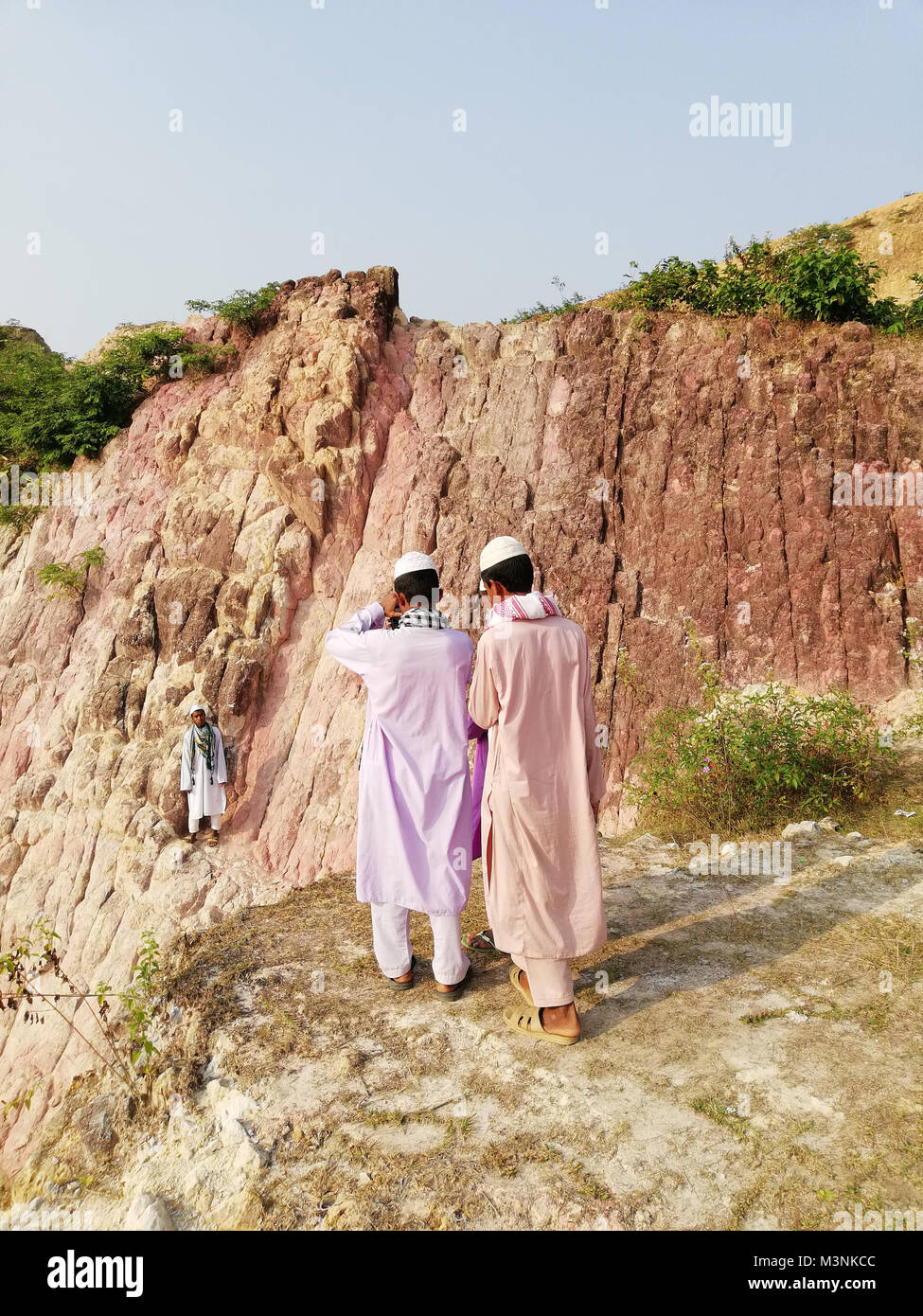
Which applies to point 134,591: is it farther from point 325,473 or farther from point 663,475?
point 663,475

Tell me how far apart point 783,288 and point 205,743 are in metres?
8.82

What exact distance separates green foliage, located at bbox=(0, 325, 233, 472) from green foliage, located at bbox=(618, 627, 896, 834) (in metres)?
10.0

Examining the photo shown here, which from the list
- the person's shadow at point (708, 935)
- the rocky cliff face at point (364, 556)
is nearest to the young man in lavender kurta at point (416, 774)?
the person's shadow at point (708, 935)

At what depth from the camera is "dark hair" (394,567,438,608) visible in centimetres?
370

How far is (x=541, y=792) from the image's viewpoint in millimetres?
3389

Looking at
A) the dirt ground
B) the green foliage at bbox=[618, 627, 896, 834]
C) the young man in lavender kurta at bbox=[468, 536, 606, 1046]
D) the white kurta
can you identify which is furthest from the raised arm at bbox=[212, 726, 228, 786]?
the young man in lavender kurta at bbox=[468, 536, 606, 1046]

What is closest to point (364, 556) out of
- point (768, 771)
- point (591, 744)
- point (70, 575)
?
point (70, 575)

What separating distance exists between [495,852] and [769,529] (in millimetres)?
6651

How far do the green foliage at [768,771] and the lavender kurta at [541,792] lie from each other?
2934 millimetres

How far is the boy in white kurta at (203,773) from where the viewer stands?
8.92 m

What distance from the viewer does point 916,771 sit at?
249 inches

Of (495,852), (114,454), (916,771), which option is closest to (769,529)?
(916,771)

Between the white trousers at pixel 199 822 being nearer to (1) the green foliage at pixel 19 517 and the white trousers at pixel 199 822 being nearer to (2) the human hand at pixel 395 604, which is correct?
(2) the human hand at pixel 395 604

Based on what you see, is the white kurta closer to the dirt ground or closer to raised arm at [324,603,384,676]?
the dirt ground
